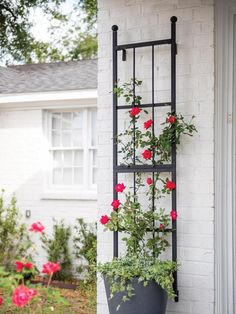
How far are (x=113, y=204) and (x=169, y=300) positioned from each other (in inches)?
31.4

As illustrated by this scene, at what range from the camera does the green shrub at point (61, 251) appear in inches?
267

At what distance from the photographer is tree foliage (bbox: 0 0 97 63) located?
30.6 ft

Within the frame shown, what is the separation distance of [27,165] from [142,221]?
3.88 meters

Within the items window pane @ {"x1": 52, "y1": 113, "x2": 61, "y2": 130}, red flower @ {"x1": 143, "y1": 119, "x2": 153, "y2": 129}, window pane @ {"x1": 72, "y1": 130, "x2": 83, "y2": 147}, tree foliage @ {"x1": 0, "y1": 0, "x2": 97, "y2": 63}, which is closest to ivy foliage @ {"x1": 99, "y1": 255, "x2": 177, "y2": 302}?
red flower @ {"x1": 143, "y1": 119, "x2": 153, "y2": 129}

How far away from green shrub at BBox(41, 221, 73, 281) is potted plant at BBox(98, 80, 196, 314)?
2934 mm

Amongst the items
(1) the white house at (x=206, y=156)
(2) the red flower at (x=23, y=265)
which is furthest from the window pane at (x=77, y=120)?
(2) the red flower at (x=23, y=265)

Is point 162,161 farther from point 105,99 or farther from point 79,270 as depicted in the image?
point 79,270

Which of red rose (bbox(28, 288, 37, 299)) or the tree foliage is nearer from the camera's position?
red rose (bbox(28, 288, 37, 299))

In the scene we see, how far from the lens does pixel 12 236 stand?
7023mm

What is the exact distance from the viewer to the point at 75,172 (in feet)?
23.9

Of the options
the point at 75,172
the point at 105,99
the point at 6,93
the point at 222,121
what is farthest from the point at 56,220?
the point at 222,121

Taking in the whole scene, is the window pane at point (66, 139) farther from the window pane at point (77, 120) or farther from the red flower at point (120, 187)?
the red flower at point (120, 187)

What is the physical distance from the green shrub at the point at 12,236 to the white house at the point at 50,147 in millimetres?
232

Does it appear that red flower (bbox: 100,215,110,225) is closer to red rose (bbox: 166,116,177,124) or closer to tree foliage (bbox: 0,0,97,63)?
red rose (bbox: 166,116,177,124)
